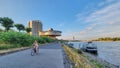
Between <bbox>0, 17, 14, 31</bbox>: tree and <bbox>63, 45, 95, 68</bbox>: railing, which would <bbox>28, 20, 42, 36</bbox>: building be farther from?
<bbox>63, 45, 95, 68</bbox>: railing

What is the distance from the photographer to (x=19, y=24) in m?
94.3

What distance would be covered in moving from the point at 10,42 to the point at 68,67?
1234 inches

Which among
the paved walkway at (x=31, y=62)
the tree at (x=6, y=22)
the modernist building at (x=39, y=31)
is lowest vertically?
the paved walkway at (x=31, y=62)

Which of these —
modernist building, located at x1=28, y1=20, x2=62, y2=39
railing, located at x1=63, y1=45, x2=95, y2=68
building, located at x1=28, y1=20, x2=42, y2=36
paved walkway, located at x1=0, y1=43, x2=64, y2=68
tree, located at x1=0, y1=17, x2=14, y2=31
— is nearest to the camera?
railing, located at x1=63, y1=45, x2=95, y2=68

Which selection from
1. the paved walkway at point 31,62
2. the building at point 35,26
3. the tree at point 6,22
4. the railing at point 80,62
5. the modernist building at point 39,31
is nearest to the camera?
the railing at point 80,62

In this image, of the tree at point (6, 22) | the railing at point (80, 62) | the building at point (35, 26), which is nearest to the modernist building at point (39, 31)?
the building at point (35, 26)

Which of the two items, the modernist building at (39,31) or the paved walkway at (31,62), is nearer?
the paved walkway at (31,62)

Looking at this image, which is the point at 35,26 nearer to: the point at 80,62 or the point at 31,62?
the point at 31,62

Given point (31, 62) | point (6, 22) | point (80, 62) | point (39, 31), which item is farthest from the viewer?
point (39, 31)

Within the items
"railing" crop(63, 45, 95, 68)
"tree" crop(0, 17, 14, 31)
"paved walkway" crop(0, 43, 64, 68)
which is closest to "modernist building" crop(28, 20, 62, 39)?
"tree" crop(0, 17, 14, 31)

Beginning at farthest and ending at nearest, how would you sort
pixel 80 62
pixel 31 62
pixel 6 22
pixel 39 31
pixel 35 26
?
pixel 39 31 → pixel 35 26 → pixel 6 22 → pixel 31 62 → pixel 80 62

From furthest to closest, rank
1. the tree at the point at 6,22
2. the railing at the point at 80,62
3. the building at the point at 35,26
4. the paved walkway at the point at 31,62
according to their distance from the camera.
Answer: the building at the point at 35,26
the tree at the point at 6,22
the paved walkway at the point at 31,62
the railing at the point at 80,62

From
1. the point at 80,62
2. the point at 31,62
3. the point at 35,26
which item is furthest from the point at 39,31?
the point at 80,62

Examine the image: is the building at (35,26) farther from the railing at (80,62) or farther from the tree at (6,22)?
the railing at (80,62)
